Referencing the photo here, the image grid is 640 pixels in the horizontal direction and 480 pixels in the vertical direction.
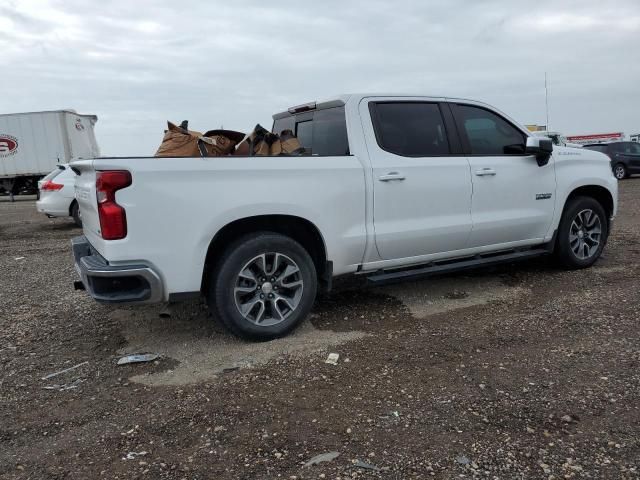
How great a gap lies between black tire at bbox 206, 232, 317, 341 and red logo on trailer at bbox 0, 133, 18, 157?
812 inches

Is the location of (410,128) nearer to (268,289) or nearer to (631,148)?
(268,289)

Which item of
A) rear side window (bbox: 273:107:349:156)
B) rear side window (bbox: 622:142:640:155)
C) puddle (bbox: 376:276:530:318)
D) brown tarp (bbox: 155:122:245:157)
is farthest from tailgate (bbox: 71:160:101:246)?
rear side window (bbox: 622:142:640:155)

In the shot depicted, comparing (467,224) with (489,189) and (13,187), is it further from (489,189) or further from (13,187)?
(13,187)

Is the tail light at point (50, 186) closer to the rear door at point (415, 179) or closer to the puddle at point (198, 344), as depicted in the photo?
the puddle at point (198, 344)

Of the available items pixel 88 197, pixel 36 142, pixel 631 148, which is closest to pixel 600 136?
pixel 631 148

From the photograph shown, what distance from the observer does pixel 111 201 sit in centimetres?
358

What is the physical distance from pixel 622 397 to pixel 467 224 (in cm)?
214

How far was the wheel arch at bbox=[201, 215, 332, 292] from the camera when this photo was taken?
4.04 m

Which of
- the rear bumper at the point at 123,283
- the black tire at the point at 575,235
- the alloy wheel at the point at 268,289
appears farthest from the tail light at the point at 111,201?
the black tire at the point at 575,235

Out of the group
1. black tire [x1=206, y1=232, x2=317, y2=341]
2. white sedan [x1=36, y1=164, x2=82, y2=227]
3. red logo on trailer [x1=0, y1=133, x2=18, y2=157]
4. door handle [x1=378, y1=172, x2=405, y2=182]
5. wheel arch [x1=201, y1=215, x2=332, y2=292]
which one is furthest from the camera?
red logo on trailer [x1=0, y1=133, x2=18, y2=157]

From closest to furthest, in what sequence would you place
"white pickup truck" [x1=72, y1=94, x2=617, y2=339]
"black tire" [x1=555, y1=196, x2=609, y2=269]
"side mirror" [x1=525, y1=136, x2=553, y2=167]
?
"white pickup truck" [x1=72, y1=94, x2=617, y2=339] → "side mirror" [x1=525, y1=136, x2=553, y2=167] → "black tire" [x1=555, y1=196, x2=609, y2=269]

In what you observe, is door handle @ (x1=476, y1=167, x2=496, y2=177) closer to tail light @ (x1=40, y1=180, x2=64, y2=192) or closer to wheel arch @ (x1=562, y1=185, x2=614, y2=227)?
wheel arch @ (x1=562, y1=185, x2=614, y2=227)

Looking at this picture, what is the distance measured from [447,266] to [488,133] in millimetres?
1407

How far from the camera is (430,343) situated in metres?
4.07
